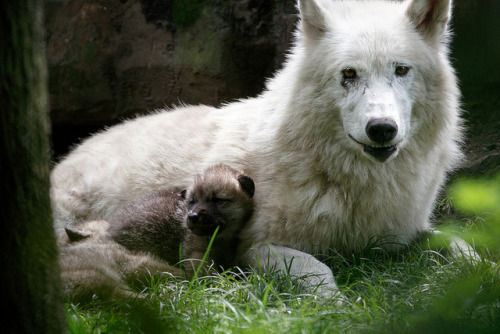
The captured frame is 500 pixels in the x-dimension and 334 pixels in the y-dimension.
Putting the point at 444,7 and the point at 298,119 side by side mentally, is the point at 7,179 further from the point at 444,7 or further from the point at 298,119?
the point at 444,7

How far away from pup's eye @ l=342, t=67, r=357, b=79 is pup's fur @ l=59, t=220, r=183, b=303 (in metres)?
1.63

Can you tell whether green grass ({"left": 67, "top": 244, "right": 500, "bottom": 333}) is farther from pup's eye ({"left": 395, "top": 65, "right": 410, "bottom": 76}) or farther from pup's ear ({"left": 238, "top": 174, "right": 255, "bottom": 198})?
pup's eye ({"left": 395, "top": 65, "right": 410, "bottom": 76})

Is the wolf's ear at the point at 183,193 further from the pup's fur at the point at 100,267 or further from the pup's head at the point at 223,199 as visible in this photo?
the pup's fur at the point at 100,267

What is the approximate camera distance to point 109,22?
629 centimetres

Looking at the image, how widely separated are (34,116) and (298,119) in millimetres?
2331

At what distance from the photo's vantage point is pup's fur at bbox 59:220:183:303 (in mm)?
3160

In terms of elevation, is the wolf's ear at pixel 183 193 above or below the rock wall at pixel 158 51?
below

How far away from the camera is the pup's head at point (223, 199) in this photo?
3.88 m

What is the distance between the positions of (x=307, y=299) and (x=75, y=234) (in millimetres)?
1618

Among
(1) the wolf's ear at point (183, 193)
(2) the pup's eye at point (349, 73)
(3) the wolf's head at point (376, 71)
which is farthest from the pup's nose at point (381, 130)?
(1) the wolf's ear at point (183, 193)

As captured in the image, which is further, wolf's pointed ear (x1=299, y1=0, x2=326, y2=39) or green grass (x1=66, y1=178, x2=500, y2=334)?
wolf's pointed ear (x1=299, y1=0, x2=326, y2=39)

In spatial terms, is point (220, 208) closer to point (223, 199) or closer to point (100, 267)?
point (223, 199)

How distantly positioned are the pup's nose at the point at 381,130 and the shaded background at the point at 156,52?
9.50 feet

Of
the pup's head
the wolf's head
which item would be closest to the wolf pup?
the pup's head
